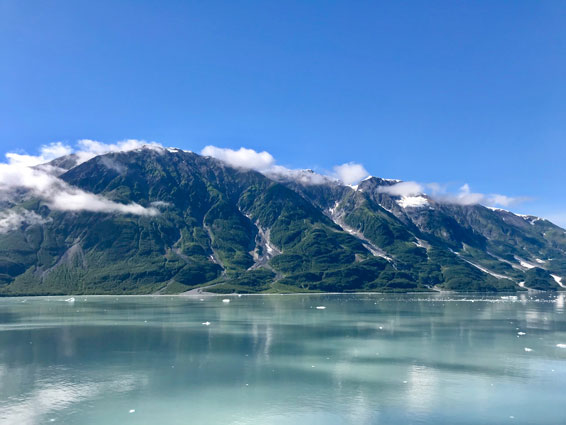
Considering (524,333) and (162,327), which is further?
(162,327)

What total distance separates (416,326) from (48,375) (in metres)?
88.5

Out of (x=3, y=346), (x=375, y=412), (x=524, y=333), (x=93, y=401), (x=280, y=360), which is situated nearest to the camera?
(x=375, y=412)

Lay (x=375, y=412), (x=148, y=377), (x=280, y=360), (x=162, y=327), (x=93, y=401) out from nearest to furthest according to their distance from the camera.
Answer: (x=375, y=412) → (x=93, y=401) → (x=148, y=377) → (x=280, y=360) → (x=162, y=327)

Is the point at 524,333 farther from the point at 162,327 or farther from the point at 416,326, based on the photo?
the point at 162,327

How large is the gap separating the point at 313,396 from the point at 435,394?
13.6m

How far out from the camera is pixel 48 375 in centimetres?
6125

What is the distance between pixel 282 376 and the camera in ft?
197

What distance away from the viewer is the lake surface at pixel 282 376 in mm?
44469

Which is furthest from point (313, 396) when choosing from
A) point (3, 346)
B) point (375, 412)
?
point (3, 346)

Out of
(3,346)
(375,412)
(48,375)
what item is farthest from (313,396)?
(3,346)

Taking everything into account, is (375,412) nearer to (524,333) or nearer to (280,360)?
(280,360)

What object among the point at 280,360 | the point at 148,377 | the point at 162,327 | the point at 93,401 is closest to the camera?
the point at 93,401

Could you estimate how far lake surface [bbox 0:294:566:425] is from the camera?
4447 centimetres

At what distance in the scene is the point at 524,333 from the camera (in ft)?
341
